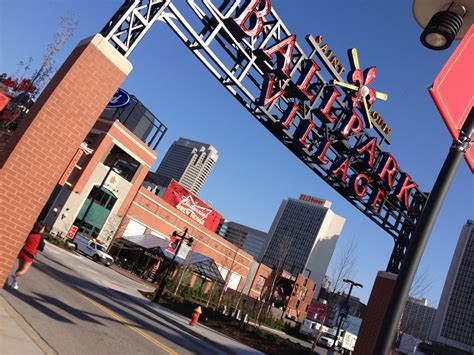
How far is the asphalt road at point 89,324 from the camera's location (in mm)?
9195

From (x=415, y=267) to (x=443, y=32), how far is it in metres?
1.91

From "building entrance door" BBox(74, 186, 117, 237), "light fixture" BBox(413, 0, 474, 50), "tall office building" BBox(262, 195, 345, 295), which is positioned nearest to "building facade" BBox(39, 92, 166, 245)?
"building entrance door" BBox(74, 186, 117, 237)

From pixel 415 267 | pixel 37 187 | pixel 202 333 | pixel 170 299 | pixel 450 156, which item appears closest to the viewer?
pixel 415 267

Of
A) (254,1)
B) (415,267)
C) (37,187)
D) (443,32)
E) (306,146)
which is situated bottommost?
(37,187)

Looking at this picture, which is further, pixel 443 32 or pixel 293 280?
pixel 293 280

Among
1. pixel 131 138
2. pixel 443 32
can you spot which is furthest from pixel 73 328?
pixel 131 138

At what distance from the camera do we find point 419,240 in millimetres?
2809

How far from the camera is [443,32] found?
3166mm

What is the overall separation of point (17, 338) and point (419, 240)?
7.02 m

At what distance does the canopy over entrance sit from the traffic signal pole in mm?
43901

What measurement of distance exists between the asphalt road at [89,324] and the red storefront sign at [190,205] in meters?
41.4

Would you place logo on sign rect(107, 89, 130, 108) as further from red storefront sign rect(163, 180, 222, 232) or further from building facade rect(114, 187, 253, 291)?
red storefront sign rect(163, 180, 222, 232)

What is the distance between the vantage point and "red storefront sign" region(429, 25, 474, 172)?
288 cm

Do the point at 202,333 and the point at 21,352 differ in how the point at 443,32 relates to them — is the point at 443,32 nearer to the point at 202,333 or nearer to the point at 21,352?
the point at 21,352
